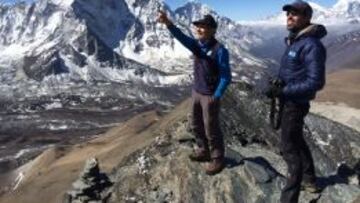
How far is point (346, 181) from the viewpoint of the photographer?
2112cm

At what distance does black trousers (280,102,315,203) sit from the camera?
16.9 metres

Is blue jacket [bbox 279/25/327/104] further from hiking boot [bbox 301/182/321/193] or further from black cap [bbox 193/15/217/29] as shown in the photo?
hiking boot [bbox 301/182/321/193]

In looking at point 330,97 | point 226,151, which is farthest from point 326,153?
point 330,97

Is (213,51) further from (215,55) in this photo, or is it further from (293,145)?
(293,145)

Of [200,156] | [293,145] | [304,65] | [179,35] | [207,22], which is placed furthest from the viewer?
[200,156]

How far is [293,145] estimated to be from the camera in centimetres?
1719

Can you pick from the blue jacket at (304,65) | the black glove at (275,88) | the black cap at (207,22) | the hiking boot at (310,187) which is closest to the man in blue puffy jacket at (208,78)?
the black cap at (207,22)

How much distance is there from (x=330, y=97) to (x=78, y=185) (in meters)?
101

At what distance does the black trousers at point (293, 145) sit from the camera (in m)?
16.9

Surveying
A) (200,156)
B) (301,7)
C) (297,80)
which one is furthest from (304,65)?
(200,156)

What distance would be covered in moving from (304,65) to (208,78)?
319 cm

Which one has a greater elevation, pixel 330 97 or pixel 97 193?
pixel 97 193

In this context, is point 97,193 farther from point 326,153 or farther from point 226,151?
point 326,153

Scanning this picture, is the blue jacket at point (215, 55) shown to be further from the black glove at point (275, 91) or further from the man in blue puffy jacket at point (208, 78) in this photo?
the black glove at point (275, 91)
